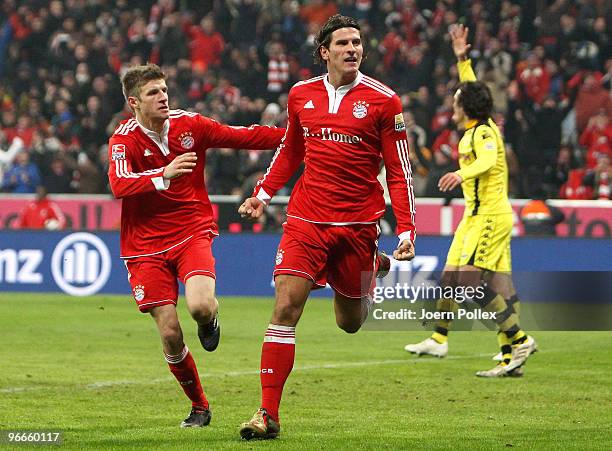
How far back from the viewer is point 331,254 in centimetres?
814

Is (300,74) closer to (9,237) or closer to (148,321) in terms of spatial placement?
(9,237)

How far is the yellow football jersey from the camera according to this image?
11305mm

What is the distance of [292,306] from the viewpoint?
780 centimetres

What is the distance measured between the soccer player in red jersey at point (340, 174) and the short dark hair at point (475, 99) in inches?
135

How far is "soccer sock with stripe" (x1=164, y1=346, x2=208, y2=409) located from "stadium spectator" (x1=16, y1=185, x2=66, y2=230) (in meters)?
13.9

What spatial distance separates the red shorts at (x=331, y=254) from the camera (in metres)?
7.93

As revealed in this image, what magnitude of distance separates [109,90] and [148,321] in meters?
10.5

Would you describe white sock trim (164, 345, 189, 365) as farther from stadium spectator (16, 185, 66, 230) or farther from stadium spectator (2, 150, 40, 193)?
stadium spectator (2, 150, 40, 193)

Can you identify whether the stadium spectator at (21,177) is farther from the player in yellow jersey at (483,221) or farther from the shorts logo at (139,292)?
the shorts logo at (139,292)

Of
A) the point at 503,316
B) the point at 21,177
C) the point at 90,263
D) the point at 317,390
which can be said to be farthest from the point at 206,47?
the point at 317,390

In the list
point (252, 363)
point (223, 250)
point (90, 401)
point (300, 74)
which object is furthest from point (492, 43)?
point (90, 401)

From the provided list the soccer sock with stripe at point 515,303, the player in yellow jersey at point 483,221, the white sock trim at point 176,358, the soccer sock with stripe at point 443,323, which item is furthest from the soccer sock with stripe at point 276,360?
the soccer sock with stripe at point 515,303

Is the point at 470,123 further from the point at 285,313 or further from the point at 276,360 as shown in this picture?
the point at 276,360
